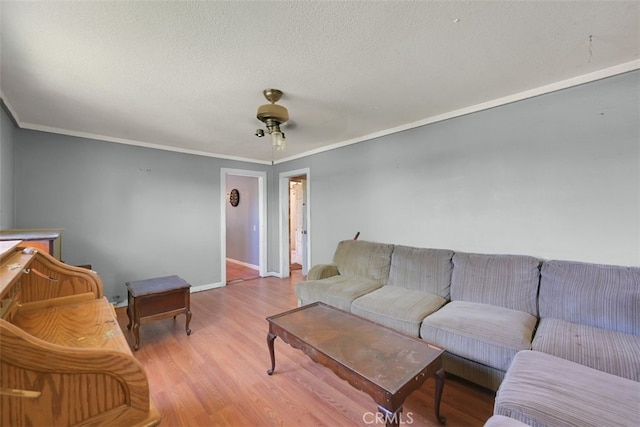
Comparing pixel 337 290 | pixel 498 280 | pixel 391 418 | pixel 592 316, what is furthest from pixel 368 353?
pixel 592 316

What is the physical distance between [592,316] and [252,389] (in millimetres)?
2467

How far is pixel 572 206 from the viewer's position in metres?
2.12

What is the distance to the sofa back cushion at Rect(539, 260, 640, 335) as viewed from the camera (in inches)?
67.7

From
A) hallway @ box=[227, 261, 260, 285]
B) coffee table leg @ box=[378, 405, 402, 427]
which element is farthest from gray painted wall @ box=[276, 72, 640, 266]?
hallway @ box=[227, 261, 260, 285]

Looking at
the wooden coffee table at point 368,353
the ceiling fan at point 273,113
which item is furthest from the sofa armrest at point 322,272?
the ceiling fan at point 273,113

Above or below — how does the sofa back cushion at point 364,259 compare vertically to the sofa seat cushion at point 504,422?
above

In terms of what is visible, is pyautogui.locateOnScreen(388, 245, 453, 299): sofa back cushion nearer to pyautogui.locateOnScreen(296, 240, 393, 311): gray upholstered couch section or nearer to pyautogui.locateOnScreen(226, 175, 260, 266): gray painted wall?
pyautogui.locateOnScreen(296, 240, 393, 311): gray upholstered couch section

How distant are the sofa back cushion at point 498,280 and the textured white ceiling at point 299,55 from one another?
1484 mm

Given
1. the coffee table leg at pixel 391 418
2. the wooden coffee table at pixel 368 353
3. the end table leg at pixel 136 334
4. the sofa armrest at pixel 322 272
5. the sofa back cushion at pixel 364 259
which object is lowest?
the end table leg at pixel 136 334

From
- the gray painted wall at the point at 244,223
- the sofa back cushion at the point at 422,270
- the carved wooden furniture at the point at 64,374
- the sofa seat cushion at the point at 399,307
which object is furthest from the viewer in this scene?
the gray painted wall at the point at 244,223

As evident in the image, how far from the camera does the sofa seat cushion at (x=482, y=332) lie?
65.6 inches

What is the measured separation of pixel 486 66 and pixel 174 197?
4.18 m

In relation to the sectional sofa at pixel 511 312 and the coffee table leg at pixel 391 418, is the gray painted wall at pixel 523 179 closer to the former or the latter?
the sectional sofa at pixel 511 312

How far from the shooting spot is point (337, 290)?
272 centimetres
